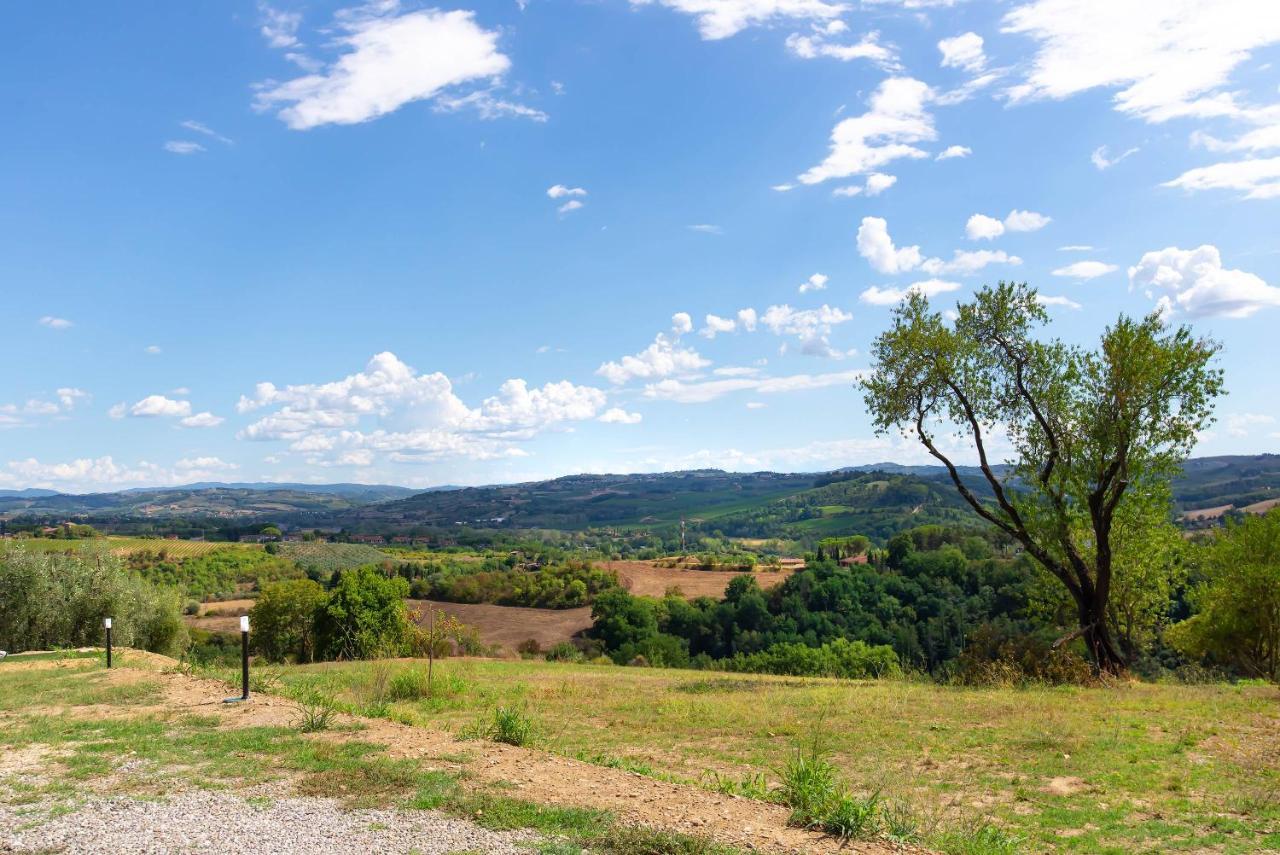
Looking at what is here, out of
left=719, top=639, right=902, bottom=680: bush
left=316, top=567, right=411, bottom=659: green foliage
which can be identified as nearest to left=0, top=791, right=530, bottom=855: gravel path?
left=316, top=567, right=411, bottom=659: green foliage

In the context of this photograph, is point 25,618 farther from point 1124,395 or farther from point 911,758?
point 1124,395

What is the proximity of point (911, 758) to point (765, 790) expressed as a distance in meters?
3.42

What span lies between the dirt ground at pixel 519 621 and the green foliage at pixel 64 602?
33102mm

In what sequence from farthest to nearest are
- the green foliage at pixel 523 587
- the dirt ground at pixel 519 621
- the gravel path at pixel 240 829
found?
1. the green foliage at pixel 523 587
2. the dirt ground at pixel 519 621
3. the gravel path at pixel 240 829

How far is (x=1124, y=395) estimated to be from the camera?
18.9 m

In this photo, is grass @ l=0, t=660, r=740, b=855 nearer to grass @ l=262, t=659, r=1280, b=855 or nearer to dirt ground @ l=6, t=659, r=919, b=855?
dirt ground @ l=6, t=659, r=919, b=855

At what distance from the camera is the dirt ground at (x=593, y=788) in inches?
262

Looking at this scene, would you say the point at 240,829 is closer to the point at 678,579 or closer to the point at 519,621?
the point at 519,621

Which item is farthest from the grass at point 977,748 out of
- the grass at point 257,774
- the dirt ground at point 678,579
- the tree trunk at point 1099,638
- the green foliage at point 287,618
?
the dirt ground at point 678,579

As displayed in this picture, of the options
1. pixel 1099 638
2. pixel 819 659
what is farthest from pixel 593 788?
pixel 819 659

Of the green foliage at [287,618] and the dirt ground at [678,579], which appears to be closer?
the green foliage at [287,618]

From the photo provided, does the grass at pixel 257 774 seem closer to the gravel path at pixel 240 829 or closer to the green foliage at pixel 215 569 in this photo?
the gravel path at pixel 240 829

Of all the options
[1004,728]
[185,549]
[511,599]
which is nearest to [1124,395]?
[1004,728]

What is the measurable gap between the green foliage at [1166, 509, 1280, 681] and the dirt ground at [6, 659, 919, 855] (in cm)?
2634
